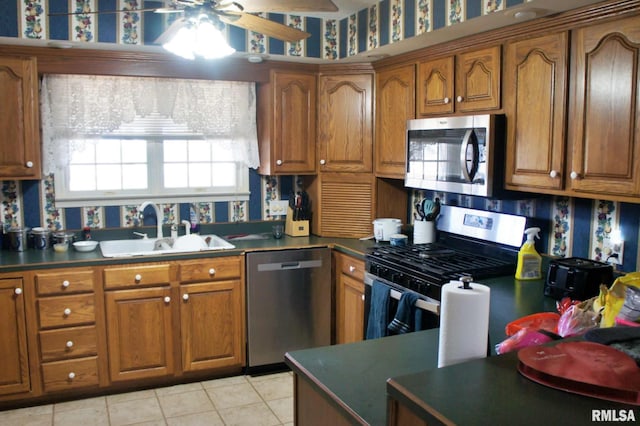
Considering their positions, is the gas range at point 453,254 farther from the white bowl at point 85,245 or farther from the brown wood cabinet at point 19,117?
the brown wood cabinet at point 19,117

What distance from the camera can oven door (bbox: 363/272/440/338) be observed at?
294cm

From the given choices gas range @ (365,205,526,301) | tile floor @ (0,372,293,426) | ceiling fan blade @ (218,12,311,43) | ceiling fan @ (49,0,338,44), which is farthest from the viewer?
tile floor @ (0,372,293,426)

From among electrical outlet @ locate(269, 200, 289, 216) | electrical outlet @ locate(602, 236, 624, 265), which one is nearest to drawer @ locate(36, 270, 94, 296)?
electrical outlet @ locate(269, 200, 289, 216)

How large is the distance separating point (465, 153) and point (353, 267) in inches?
46.4

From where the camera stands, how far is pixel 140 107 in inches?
160

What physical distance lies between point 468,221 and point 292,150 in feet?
4.63

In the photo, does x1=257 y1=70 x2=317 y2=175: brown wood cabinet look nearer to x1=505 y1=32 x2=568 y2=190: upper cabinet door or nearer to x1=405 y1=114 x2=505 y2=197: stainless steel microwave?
x1=405 y1=114 x2=505 y2=197: stainless steel microwave

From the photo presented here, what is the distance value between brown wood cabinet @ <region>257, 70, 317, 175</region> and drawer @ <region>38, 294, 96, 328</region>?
1.56 m

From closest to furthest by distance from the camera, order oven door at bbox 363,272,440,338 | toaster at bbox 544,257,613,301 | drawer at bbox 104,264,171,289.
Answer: toaster at bbox 544,257,613,301 < oven door at bbox 363,272,440,338 < drawer at bbox 104,264,171,289

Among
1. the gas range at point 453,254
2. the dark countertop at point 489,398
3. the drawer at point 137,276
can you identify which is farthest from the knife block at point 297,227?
the dark countertop at point 489,398

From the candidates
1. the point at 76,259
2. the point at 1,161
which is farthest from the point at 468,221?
the point at 1,161

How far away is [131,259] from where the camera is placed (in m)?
3.62

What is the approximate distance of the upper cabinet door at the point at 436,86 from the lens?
3.42 meters

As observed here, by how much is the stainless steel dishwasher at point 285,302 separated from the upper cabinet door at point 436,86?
1233 mm
